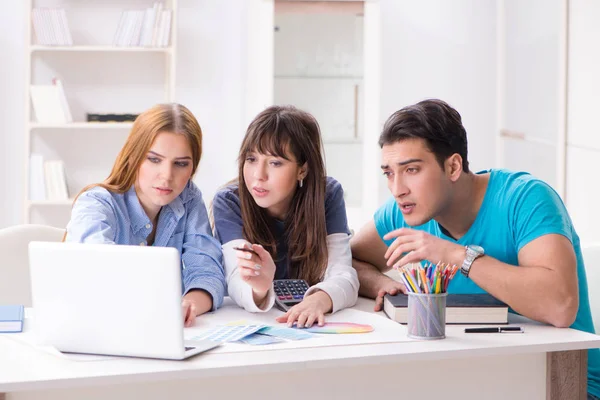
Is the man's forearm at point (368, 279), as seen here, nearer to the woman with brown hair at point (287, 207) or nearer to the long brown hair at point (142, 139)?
the woman with brown hair at point (287, 207)

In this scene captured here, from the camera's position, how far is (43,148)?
402cm

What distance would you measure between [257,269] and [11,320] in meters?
0.48

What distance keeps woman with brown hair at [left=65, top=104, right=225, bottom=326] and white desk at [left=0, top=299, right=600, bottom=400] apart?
1.65 feet

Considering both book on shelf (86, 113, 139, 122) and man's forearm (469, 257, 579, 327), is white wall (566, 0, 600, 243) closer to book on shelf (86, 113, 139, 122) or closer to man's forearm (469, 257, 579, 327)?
man's forearm (469, 257, 579, 327)

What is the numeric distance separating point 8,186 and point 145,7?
1201 mm

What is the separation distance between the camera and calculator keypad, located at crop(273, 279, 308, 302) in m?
1.67

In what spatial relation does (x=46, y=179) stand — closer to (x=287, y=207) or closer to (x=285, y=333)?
(x=287, y=207)

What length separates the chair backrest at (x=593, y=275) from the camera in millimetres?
1944

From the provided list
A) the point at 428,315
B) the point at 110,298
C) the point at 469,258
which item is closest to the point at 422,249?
the point at 469,258

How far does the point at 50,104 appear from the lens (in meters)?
3.82

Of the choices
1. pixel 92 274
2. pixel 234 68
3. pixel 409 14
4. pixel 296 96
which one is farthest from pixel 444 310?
pixel 409 14

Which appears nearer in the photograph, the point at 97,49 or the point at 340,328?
the point at 340,328

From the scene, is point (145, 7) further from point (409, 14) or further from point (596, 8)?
point (596, 8)

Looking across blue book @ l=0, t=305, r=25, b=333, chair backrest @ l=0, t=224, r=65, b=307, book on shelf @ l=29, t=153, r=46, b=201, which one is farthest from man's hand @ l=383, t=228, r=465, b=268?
book on shelf @ l=29, t=153, r=46, b=201
